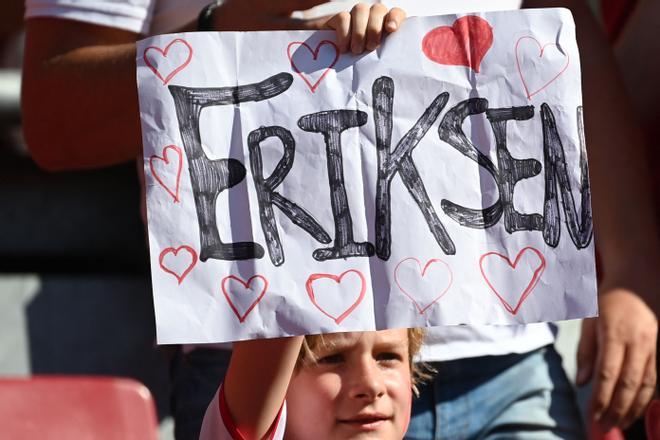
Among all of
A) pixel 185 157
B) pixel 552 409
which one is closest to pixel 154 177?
pixel 185 157

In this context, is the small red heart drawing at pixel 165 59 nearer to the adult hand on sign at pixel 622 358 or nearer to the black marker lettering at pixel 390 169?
the black marker lettering at pixel 390 169

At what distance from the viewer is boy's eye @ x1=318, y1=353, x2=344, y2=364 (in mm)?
1731

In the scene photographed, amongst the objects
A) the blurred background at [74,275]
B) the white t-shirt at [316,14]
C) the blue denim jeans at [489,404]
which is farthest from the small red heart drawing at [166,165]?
the blurred background at [74,275]

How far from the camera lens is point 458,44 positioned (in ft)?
4.87

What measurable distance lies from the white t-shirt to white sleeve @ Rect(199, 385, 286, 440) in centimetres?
33

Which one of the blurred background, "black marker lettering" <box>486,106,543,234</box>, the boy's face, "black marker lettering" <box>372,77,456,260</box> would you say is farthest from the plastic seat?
the blurred background

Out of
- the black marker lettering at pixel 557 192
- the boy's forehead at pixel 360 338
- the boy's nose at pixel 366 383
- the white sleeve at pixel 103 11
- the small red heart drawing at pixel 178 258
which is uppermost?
the white sleeve at pixel 103 11

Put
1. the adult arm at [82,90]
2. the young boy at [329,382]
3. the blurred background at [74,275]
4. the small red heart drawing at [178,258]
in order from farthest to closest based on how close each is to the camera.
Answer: the blurred background at [74,275] < the adult arm at [82,90] < the young boy at [329,382] < the small red heart drawing at [178,258]

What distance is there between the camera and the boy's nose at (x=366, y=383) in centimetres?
169

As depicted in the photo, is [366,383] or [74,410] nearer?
[74,410]

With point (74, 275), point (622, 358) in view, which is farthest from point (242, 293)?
point (74, 275)

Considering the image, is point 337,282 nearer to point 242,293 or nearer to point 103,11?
point 242,293

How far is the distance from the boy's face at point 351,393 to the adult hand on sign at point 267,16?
1.51 feet

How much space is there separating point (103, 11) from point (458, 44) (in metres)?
0.55
